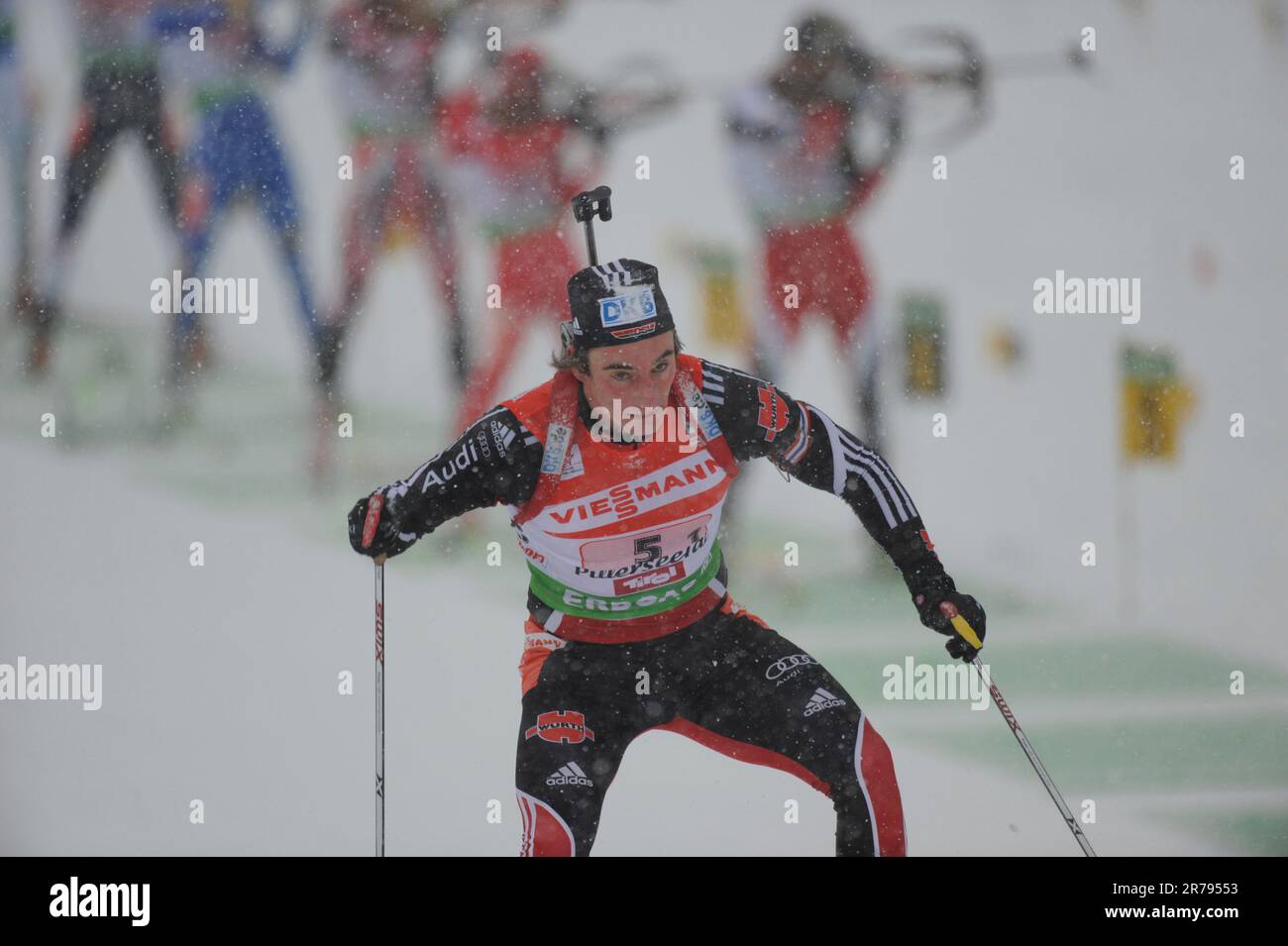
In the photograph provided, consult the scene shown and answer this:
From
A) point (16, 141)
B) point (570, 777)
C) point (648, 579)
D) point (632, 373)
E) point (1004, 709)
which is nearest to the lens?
point (570, 777)

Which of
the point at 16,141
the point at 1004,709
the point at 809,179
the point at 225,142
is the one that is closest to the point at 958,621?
the point at 1004,709

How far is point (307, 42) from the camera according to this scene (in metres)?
4.23

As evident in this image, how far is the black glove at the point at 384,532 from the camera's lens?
3.40m

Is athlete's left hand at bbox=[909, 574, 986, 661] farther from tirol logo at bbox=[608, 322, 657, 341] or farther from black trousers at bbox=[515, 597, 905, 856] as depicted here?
tirol logo at bbox=[608, 322, 657, 341]

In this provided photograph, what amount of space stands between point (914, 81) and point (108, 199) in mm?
2351

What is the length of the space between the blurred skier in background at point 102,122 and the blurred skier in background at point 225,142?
0.21ft

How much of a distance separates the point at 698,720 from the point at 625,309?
3.16ft

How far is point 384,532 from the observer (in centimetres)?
340

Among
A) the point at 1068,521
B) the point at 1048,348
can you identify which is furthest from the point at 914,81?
the point at 1068,521

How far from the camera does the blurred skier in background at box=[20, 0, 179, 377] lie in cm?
422
